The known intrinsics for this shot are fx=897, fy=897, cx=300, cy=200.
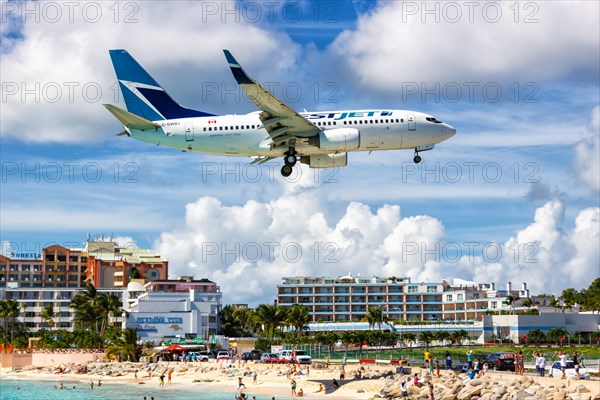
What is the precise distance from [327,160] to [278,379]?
30125mm

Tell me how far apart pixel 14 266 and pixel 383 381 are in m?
146

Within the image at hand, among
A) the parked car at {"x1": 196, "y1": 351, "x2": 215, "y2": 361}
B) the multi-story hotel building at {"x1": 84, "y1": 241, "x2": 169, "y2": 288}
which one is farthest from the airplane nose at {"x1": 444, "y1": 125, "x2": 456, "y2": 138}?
the multi-story hotel building at {"x1": 84, "y1": 241, "x2": 169, "y2": 288}

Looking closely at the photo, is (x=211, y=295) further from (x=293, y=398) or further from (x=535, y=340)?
(x=293, y=398)

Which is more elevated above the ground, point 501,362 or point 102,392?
point 501,362

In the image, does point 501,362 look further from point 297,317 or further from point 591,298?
point 591,298

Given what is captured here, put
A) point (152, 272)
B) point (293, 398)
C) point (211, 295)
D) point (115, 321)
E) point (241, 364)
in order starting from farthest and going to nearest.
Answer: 1. point (152, 272)
2. point (115, 321)
3. point (211, 295)
4. point (241, 364)
5. point (293, 398)

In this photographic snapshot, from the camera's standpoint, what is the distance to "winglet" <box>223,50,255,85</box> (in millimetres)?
50312

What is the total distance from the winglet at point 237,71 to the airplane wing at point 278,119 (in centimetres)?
47

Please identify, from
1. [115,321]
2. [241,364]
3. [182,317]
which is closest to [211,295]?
[182,317]

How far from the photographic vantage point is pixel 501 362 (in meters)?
62.2

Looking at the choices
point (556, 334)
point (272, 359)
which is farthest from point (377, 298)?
point (272, 359)

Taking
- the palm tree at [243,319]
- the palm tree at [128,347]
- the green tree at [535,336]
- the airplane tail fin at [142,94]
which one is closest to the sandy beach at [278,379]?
the palm tree at [128,347]

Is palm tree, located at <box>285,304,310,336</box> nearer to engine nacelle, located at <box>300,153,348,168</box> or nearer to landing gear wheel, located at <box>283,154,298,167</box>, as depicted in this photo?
engine nacelle, located at <box>300,153,348,168</box>

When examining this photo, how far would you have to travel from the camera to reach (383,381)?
226 ft
